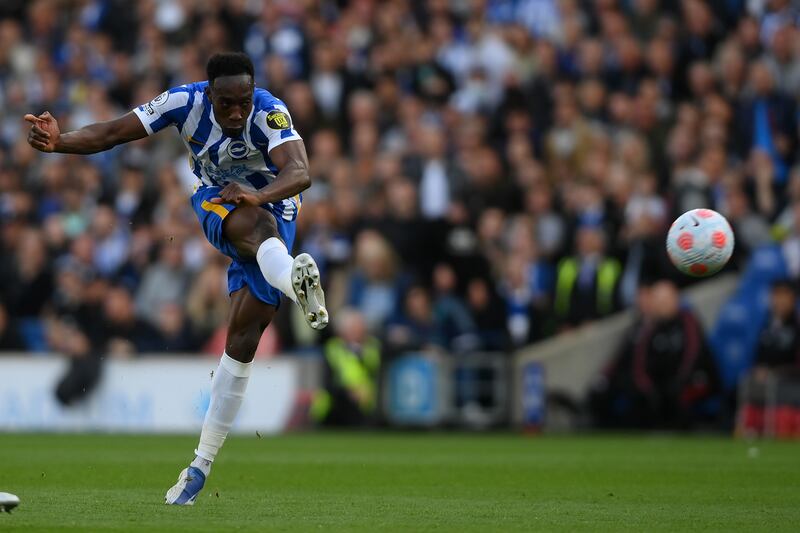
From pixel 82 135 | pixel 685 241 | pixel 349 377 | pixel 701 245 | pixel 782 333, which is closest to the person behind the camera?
pixel 82 135

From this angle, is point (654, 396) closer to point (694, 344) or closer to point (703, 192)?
Answer: point (694, 344)

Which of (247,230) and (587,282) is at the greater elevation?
(587,282)

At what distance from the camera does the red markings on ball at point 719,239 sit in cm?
980

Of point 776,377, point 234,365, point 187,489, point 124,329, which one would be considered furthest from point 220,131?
point 124,329

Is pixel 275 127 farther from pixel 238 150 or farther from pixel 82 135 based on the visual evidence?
pixel 82 135

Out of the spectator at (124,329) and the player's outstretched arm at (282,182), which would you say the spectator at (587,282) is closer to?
the spectator at (124,329)

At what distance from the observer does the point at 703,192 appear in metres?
17.4

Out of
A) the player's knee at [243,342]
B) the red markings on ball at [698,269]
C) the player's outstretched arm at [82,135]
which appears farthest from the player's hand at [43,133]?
the red markings on ball at [698,269]

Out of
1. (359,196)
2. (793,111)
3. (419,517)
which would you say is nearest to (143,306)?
(359,196)

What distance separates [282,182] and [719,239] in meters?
3.25

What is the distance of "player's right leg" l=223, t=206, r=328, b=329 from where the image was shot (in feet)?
26.1

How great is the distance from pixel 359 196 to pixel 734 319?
5.25 meters

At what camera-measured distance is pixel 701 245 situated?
980 centimetres

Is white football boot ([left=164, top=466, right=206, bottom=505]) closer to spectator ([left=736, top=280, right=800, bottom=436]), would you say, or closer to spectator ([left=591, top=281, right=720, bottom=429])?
spectator ([left=591, top=281, right=720, bottom=429])
